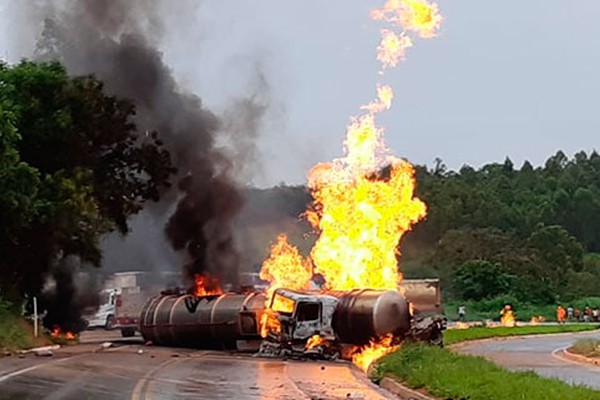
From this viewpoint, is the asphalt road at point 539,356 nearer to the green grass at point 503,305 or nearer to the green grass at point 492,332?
the green grass at point 492,332

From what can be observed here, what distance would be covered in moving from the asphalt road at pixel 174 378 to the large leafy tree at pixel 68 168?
244 inches

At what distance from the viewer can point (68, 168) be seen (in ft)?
132

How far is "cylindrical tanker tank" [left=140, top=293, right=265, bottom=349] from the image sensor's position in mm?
34250

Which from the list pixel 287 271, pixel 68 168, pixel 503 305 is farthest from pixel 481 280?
pixel 68 168

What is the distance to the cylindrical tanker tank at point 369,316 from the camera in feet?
99.0

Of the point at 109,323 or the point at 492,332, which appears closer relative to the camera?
the point at 492,332

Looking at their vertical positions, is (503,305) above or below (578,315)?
above

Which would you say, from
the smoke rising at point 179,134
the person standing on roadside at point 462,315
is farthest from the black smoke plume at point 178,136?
the person standing on roadside at point 462,315

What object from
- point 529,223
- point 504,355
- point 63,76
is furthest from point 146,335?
point 529,223

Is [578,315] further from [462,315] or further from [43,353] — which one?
[43,353]

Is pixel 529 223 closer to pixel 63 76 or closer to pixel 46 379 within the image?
pixel 63 76

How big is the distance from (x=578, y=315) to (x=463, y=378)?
52.9 metres

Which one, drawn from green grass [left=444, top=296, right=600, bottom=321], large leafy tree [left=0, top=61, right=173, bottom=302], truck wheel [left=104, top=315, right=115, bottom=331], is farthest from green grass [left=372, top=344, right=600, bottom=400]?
green grass [left=444, top=296, right=600, bottom=321]

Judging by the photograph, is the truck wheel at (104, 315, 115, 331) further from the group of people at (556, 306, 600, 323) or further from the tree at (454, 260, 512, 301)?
the tree at (454, 260, 512, 301)
